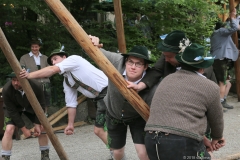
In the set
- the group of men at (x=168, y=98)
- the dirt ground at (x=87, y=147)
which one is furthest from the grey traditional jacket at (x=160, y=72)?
the dirt ground at (x=87, y=147)

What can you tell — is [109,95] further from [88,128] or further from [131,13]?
[131,13]

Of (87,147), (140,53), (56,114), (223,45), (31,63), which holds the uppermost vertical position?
(140,53)

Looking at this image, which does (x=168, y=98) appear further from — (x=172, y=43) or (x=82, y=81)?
(x=82, y=81)

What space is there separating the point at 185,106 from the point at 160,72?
1.12m

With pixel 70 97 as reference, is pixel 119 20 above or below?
above

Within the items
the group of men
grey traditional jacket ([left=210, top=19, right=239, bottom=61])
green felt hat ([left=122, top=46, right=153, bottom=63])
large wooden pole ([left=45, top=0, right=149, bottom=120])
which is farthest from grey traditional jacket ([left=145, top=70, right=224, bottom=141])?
grey traditional jacket ([left=210, top=19, right=239, bottom=61])

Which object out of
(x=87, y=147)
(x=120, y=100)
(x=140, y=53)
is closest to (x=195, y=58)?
(x=140, y=53)

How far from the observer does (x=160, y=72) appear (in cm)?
407

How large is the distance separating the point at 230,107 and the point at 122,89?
6.07 meters

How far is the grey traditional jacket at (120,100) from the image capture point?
3.98 metres

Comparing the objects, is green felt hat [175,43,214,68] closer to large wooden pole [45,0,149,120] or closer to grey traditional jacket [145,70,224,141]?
grey traditional jacket [145,70,224,141]

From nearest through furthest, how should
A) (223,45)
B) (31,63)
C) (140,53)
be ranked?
(140,53) → (31,63) → (223,45)

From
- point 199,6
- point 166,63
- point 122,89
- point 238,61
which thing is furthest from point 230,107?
point 122,89

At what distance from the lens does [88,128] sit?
7984 mm
